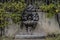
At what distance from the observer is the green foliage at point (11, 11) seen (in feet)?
31.7

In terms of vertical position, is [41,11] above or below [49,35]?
above

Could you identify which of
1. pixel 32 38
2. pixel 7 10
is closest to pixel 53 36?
pixel 32 38

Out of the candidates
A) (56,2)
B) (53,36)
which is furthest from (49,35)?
(56,2)

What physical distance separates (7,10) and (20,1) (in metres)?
0.63

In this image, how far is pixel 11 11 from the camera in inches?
387

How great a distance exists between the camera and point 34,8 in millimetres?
9805

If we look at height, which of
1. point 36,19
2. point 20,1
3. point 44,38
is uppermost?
point 20,1

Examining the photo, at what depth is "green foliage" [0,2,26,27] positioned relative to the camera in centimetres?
965

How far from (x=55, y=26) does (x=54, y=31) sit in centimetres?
21

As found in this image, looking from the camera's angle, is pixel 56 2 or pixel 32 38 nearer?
pixel 32 38

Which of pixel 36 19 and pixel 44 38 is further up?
pixel 36 19

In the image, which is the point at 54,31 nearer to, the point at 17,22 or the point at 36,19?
the point at 36,19

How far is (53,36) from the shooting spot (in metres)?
9.37

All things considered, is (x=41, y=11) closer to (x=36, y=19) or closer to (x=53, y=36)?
(x=36, y=19)
